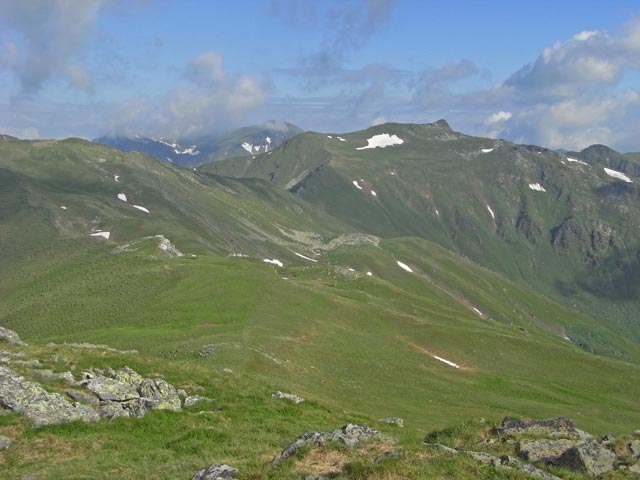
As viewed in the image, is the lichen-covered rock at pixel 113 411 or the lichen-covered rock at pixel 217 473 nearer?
the lichen-covered rock at pixel 217 473

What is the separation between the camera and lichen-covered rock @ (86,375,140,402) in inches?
1200

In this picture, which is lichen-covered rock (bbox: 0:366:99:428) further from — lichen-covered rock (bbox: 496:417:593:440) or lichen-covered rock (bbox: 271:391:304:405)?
lichen-covered rock (bbox: 496:417:593:440)

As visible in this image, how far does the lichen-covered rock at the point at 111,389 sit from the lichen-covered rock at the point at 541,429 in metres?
18.3

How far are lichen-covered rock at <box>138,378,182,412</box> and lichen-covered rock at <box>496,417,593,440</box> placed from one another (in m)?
16.0

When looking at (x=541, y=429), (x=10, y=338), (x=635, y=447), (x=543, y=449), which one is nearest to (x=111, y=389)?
(x=10, y=338)

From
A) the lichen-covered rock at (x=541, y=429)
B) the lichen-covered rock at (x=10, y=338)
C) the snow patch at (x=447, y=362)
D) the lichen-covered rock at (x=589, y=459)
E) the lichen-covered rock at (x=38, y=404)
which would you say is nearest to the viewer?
the lichen-covered rock at (x=589, y=459)

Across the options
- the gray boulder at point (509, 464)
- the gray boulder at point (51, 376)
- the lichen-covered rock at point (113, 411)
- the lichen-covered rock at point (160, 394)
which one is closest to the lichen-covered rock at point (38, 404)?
the lichen-covered rock at point (113, 411)

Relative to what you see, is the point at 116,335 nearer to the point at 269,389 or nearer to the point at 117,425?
the point at 269,389

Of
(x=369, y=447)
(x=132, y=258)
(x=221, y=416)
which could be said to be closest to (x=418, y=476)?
(x=369, y=447)

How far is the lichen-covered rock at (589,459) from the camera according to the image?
2034cm

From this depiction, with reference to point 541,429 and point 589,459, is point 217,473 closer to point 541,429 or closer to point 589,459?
point 589,459

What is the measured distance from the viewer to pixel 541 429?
24297 mm

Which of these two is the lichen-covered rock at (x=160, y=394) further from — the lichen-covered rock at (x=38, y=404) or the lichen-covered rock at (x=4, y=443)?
the lichen-covered rock at (x=4, y=443)

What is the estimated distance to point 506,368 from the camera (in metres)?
90.2
